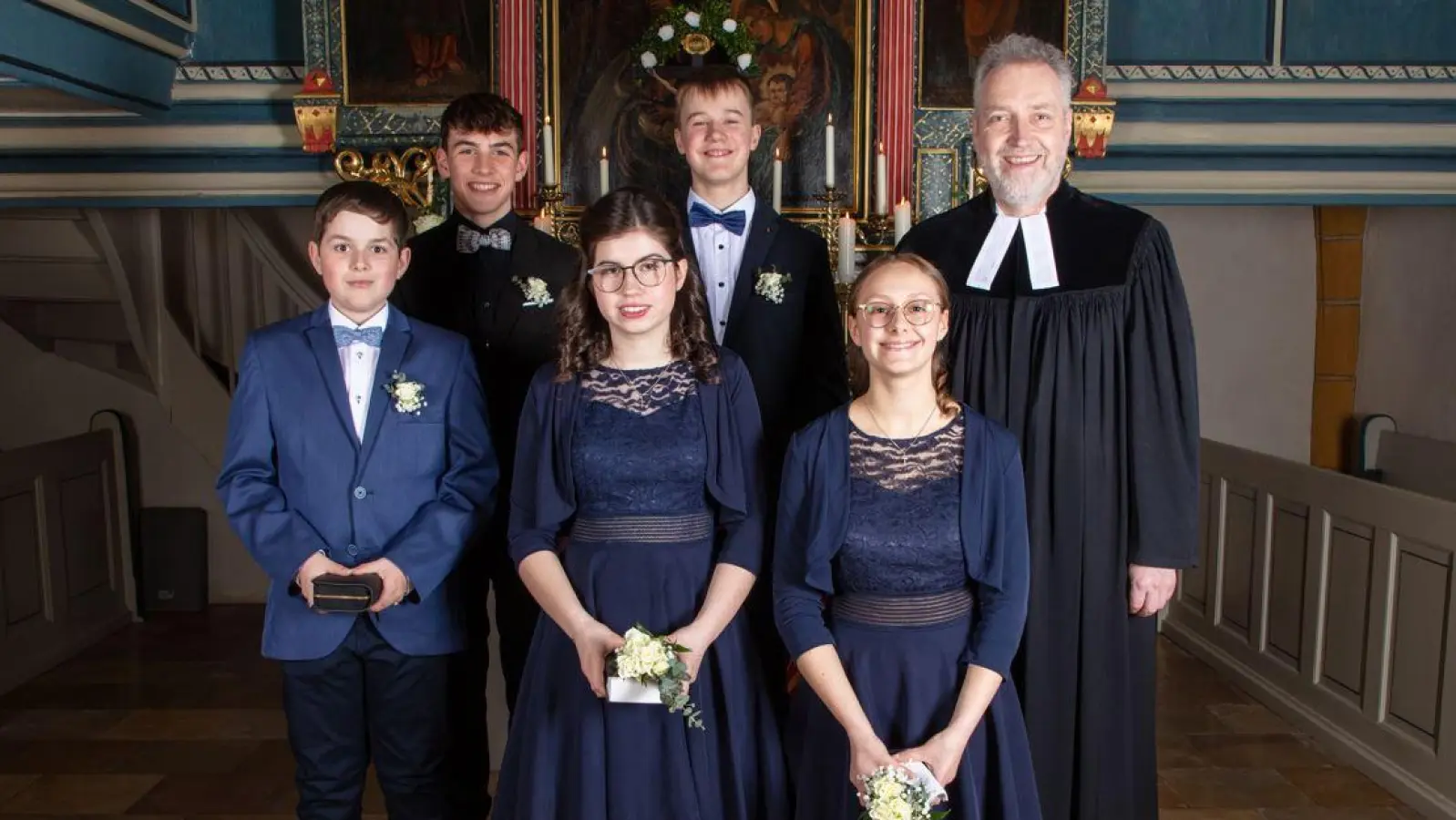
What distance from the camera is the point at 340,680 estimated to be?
9.23 ft

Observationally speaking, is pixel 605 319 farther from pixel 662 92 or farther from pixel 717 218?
pixel 662 92

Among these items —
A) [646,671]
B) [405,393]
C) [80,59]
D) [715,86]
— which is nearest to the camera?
[646,671]

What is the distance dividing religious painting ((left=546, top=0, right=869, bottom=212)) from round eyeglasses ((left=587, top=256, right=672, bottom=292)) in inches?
112

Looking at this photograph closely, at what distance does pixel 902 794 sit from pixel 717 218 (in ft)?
5.27

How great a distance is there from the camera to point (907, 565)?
2396 mm

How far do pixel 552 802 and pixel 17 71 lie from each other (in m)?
3.06

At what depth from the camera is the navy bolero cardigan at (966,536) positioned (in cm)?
239

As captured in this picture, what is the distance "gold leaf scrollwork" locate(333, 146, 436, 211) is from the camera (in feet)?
17.6

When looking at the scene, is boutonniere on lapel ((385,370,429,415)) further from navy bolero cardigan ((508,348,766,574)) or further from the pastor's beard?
the pastor's beard

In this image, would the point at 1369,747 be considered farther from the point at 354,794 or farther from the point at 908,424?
the point at 354,794

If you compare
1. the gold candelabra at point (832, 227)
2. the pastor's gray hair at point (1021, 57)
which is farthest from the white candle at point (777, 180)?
the pastor's gray hair at point (1021, 57)

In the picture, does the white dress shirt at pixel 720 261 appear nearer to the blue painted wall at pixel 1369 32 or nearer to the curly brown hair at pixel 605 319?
the curly brown hair at pixel 605 319

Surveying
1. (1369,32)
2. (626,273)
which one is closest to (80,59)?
(626,273)

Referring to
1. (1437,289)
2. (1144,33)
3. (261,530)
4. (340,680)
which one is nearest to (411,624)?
(340,680)
